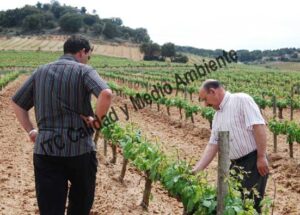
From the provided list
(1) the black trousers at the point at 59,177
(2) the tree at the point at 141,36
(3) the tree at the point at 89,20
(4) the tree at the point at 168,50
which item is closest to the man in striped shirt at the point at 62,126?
(1) the black trousers at the point at 59,177

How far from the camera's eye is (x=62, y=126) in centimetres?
367

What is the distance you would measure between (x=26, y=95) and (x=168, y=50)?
85016 millimetres

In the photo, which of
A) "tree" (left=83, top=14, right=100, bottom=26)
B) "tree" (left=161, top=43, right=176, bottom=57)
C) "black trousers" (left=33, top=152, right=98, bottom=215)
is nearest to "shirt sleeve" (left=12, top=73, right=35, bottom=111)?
"black trousers" (left=33, top=152, right=98, bottom=215)

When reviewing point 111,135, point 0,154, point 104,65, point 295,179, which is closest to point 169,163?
point 111,135

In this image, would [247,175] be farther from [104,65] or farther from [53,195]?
[104,65]

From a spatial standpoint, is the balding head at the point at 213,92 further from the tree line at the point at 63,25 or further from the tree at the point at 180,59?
the tree line at the point at 63,25

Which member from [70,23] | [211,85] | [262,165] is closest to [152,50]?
[70,23]

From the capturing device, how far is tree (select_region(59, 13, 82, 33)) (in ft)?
356

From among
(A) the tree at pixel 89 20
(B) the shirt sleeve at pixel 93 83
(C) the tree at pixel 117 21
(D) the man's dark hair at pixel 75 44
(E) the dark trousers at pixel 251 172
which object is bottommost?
(E) the dark trousers at pixel 251 172

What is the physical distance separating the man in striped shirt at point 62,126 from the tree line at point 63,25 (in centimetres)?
10773

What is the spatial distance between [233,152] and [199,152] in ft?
23.0

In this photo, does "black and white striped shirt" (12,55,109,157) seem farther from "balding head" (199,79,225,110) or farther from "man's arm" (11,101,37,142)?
Answer: "balding head" (199,79,225,110)

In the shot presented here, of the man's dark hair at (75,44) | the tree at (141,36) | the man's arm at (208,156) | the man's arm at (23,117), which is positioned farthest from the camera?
the tree at (141,36)

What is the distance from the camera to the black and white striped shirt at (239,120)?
464 centimetres
